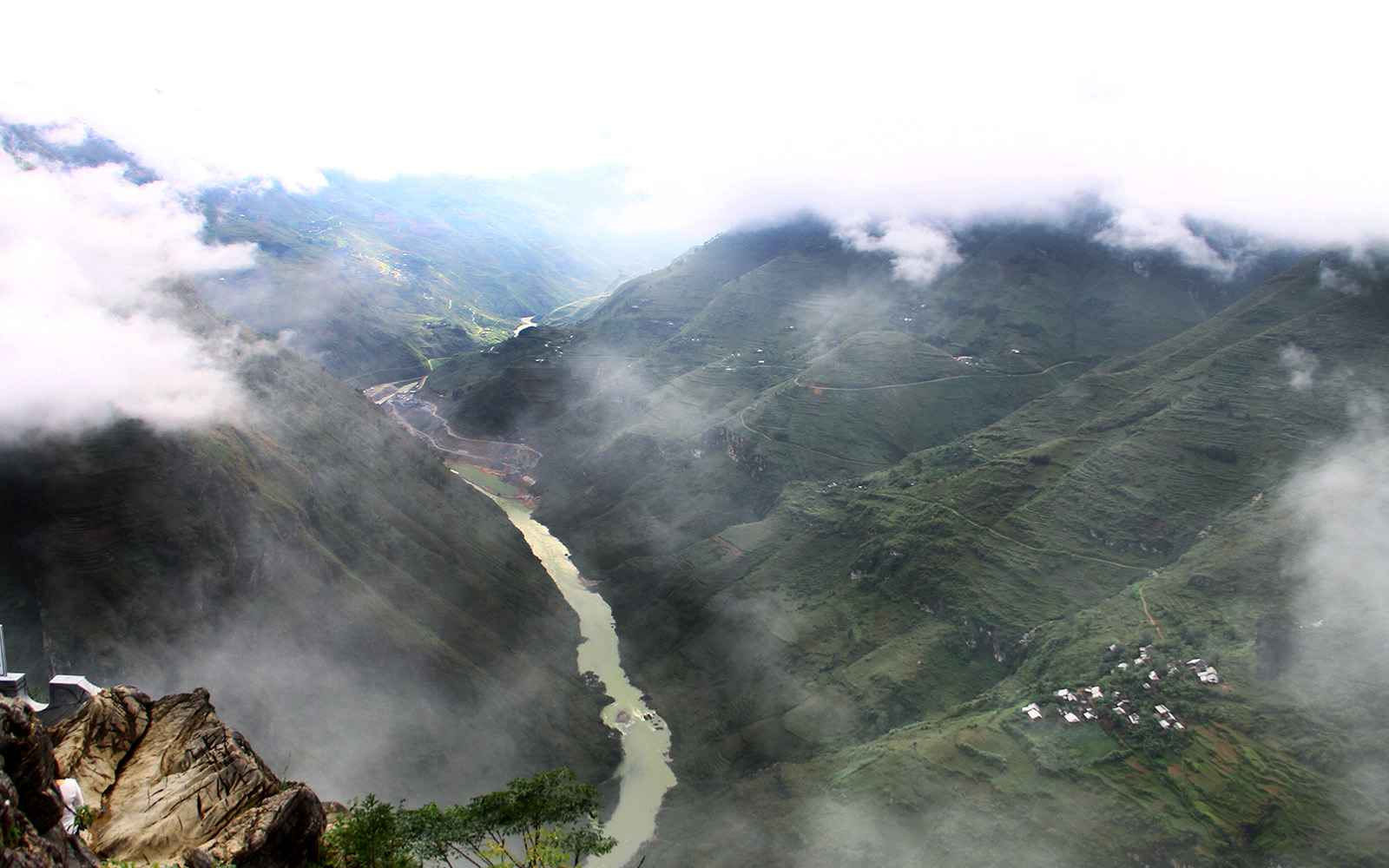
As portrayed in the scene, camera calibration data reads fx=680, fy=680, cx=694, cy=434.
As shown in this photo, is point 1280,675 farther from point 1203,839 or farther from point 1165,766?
point 1203,839

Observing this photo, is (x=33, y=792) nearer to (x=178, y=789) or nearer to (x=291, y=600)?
(x=178, y=789)

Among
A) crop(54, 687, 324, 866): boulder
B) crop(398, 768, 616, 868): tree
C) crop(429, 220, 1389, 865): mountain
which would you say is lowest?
crop(429, 220, 1389, 865): mountain

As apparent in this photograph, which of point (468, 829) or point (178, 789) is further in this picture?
point (468, 829)

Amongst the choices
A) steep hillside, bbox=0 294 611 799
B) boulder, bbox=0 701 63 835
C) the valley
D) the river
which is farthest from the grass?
boulder, bbox=0 701 63 835

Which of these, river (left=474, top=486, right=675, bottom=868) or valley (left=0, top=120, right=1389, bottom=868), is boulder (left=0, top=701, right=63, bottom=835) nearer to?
valley (left=0, top=120, right=1389, bottom=868)

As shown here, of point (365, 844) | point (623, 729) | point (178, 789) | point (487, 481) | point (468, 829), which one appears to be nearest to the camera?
point (178, 789)

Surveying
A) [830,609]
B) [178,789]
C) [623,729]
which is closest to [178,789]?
[178,789]

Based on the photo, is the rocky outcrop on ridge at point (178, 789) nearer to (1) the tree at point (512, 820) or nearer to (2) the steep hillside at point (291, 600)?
(1) the tree at point (512, 820)
